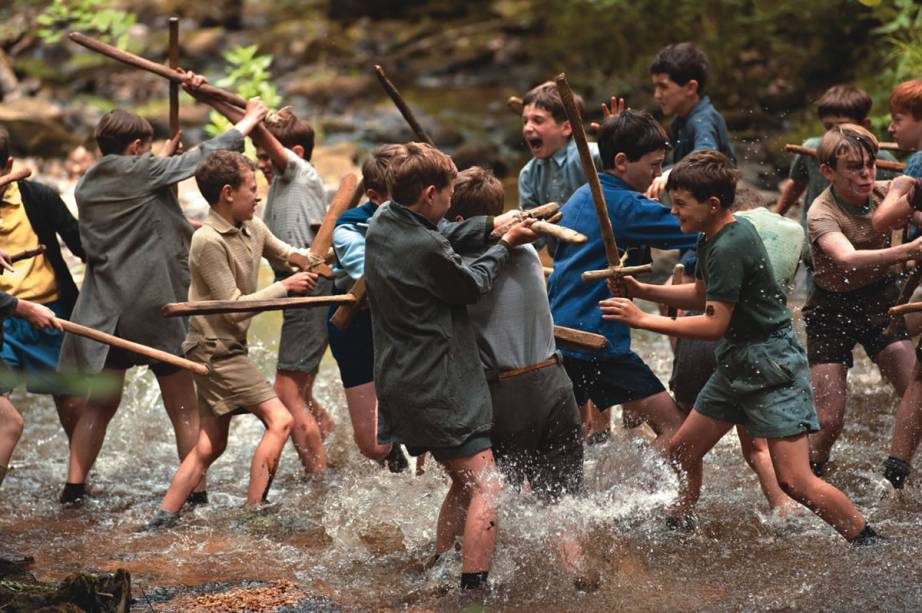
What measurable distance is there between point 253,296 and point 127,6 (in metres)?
20.0

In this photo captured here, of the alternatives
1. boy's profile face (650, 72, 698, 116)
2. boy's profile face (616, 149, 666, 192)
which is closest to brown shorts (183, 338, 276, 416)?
boy's profile face (616, 149, 666, 192)

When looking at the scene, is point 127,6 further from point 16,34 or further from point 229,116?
point 229,116

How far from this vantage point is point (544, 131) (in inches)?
264

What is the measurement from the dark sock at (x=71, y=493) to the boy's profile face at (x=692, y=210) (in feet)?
11.2

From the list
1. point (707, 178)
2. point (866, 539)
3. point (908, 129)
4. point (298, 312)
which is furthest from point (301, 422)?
point (908, 129)

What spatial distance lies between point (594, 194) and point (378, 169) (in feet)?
3.76

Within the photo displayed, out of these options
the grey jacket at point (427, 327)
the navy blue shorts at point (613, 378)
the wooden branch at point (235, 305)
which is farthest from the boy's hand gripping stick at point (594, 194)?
the wooden branch at point (235, 305)

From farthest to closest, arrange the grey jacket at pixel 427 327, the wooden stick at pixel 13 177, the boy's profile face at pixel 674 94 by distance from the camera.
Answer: the boy's profile face at pixel 674 94 → the wooden stick at pixel 13 177 → the grey jacket at pixel 427 327

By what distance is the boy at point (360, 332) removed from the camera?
5.79m

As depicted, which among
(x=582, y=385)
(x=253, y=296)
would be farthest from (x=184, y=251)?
(x=582, y=385)

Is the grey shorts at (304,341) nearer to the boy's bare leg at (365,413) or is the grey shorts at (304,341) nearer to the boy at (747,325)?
the boy's bare leg at (365,413)

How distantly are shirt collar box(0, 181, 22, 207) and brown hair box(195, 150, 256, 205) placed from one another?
4.00 ft

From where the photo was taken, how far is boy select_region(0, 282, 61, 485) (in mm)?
5754

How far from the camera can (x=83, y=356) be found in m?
6.43
